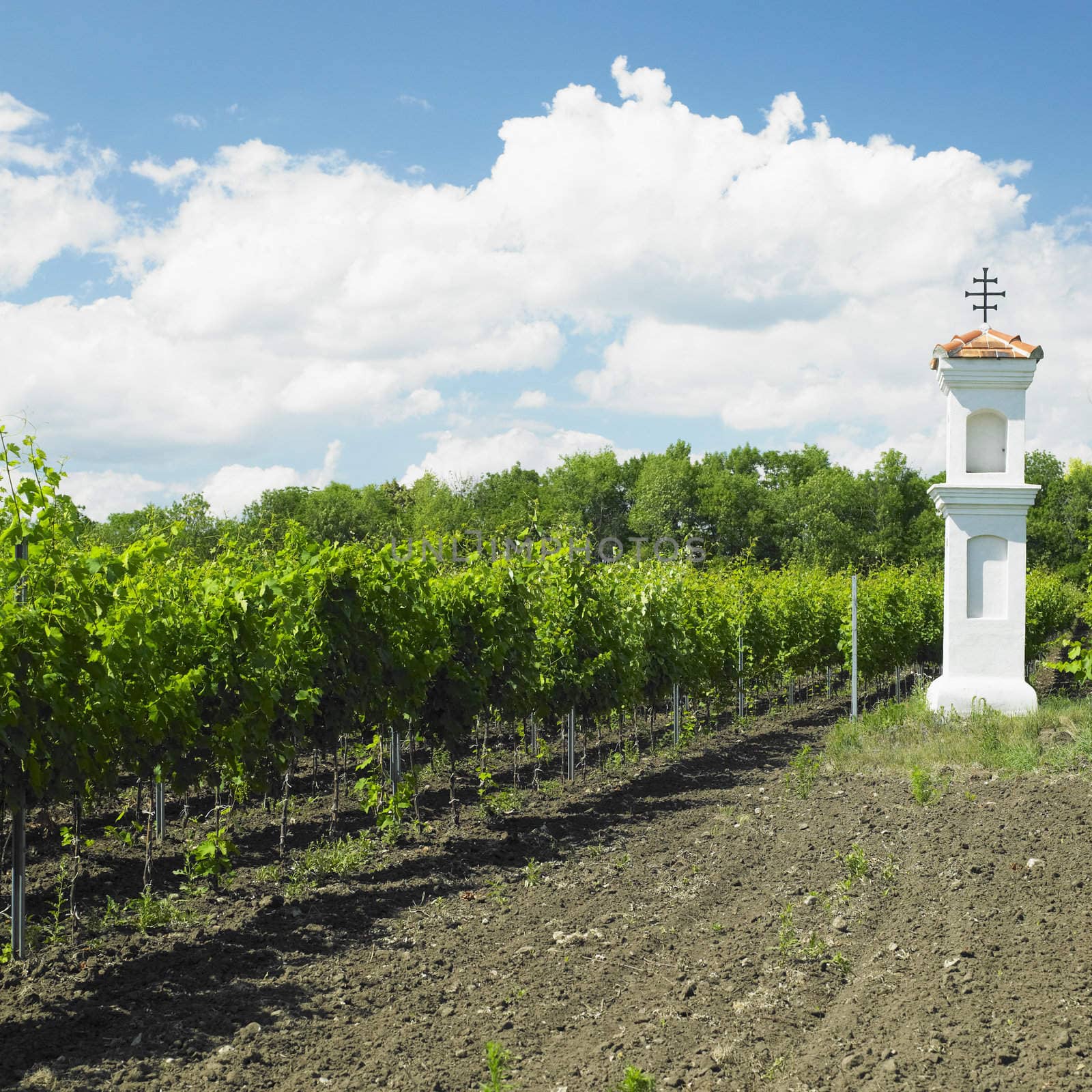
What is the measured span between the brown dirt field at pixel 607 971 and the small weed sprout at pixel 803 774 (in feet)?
4.58

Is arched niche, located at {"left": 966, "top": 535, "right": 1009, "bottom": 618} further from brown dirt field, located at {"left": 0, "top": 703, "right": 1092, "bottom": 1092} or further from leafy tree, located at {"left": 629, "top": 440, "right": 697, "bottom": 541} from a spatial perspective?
leafy tree, located at {"left": 629, "top": 440, "right": 697, "bottom": 541}

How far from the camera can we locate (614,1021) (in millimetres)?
4270

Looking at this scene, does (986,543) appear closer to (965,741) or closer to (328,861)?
(965,741)

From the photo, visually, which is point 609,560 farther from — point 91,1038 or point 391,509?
point 391,509

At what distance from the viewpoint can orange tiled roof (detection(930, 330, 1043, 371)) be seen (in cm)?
1292

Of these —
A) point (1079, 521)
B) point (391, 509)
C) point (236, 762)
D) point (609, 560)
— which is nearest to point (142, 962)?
point (236, 762)

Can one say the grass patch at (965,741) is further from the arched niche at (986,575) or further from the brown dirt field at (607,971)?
the brown dirt field at (607,971)

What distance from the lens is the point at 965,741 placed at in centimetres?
1059

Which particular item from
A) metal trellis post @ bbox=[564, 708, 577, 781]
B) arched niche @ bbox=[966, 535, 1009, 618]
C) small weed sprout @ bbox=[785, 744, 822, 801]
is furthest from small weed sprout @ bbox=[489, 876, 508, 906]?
arched niche @ bbox=[966, 535, 1009, 618]

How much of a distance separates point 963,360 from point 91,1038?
12.3 m

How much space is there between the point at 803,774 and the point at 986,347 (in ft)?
22.3

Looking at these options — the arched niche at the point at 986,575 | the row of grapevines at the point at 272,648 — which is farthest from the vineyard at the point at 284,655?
the arched niche at the point at 986,575

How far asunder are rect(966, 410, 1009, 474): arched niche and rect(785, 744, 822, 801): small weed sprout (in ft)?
16.1

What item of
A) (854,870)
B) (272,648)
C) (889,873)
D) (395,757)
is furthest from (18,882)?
(889,873)
